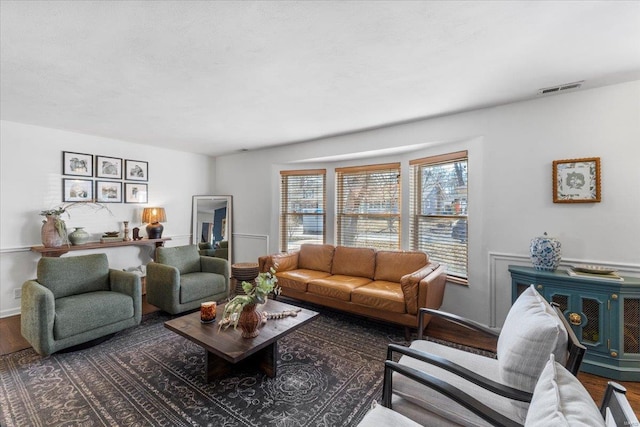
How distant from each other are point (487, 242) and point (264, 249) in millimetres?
3592

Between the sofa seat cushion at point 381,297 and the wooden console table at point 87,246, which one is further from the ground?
the wooden console table at point 87,246

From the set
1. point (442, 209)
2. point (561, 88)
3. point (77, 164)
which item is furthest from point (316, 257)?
point (77, 164)

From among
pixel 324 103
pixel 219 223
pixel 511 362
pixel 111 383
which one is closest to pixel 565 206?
pixel 511 362

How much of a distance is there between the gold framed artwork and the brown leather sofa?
136 cm

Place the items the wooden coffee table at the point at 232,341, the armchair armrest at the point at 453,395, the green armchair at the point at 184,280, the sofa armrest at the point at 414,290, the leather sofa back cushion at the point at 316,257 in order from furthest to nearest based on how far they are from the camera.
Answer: the leather sofa back cushion at the point at 316,257 < the green armchair at the point at 184,280 < the sofa armrest at the point at 414,290 < the wooden coffee table at the point at 232,341 < the armchair armrest at the point at 453,395

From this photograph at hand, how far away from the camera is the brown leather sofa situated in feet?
9.05

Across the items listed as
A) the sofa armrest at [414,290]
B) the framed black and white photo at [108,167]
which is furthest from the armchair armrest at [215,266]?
the sofa armrest at [414,290]

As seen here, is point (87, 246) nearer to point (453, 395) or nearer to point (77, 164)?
point (77, 164)

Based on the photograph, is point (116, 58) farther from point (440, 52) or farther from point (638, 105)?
point (638, 105)

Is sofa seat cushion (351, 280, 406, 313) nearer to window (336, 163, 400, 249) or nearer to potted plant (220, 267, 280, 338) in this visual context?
window (336, 163, 400, 249)

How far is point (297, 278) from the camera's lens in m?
3.60

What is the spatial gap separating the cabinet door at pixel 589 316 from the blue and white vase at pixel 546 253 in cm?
25

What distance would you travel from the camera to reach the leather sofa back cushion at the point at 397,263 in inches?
133

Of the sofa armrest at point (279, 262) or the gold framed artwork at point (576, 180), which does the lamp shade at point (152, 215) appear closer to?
the sofa armrest at point (279, 262)
